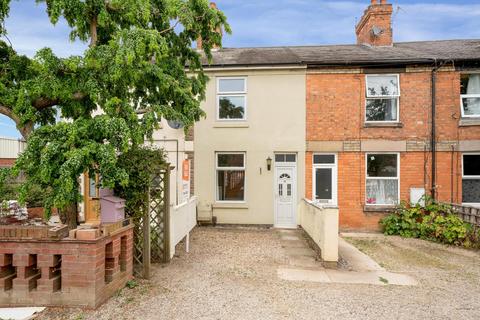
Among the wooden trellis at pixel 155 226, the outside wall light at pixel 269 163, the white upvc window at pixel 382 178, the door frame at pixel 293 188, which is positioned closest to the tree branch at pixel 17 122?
the wooden trellis at pixel 155 226

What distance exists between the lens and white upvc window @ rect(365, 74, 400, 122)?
1080cm

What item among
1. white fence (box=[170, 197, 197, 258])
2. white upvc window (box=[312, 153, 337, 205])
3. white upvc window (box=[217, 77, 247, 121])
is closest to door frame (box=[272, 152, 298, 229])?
white upvc window (box=[312, 153, 337, 205])

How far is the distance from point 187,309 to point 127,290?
1.17 meters

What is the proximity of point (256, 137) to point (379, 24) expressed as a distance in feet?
22.9

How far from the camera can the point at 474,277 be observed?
247 inches

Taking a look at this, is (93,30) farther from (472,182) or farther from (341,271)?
(472,182)

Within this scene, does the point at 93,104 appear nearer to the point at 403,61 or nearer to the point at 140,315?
the point at 140,315

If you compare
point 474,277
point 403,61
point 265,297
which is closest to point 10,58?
point 265,297

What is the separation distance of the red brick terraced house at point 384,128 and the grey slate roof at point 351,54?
0.05 meters

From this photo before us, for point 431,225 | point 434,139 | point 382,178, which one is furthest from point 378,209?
point 434,139

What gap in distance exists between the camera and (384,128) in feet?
35.1

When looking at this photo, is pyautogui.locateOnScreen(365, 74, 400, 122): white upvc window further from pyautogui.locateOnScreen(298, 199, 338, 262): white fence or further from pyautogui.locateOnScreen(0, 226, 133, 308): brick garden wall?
pyautogui.locateOnScreen(0, 226, 133, 308): brick garden wall

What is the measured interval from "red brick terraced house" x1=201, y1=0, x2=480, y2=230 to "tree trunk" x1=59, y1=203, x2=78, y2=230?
20.3 feet

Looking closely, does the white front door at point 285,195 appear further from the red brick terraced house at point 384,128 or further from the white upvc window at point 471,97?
the white upvc window at point 471,97
